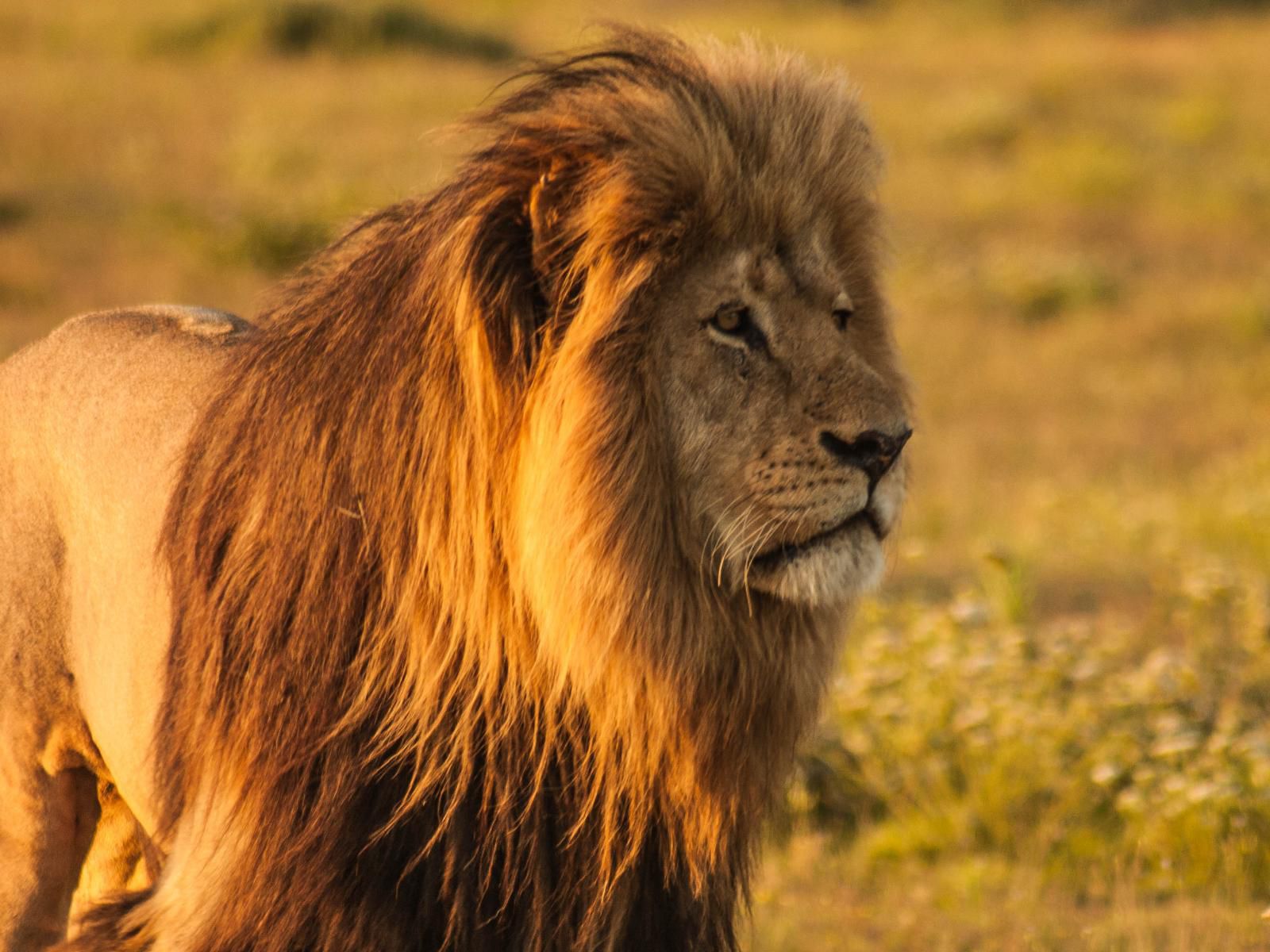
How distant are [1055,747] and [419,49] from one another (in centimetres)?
1634

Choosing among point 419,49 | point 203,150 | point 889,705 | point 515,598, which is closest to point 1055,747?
point 889,705

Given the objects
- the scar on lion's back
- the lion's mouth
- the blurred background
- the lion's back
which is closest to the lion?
the lion's mouth

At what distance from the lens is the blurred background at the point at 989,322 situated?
4.66 meters

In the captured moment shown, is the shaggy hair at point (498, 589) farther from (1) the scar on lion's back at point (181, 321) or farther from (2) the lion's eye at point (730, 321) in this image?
(1) the scar on lion's back at point (181, 321)

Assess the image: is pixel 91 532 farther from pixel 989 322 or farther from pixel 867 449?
pixel 989 322

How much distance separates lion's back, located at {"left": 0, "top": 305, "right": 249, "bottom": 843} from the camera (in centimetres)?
306

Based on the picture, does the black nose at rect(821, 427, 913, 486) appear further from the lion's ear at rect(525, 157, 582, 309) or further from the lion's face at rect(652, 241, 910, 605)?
the lion's ear at rect(525, 157, 582, 309)

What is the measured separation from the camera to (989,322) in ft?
42.7

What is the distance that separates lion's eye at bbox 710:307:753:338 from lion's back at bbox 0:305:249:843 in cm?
91

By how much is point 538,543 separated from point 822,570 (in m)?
0.44

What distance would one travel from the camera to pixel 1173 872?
15.0 feet

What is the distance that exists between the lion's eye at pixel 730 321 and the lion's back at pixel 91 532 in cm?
91

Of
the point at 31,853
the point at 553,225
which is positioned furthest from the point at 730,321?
the point at 31,853

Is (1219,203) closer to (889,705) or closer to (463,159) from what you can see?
(889,705)
